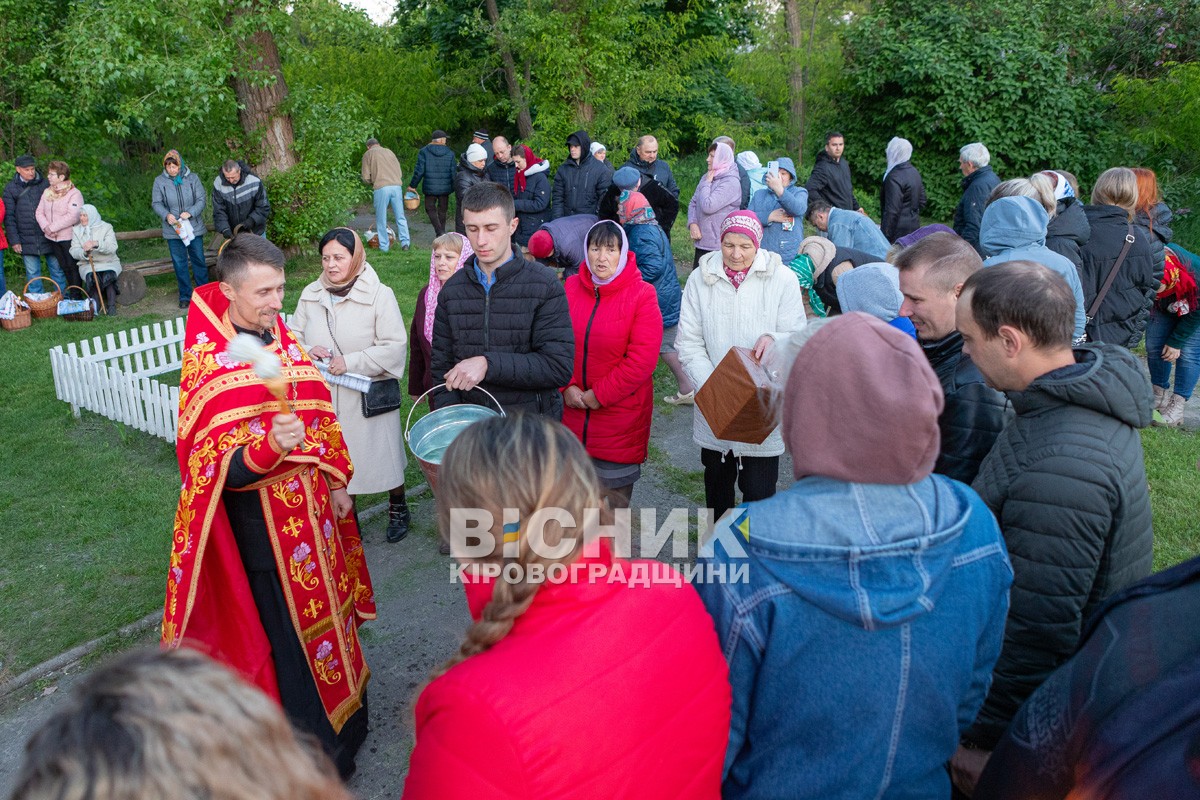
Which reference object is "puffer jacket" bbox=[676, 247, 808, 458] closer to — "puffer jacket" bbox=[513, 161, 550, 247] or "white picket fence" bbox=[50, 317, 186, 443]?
"white picket fence" bbox=[50, 317, 186, 443]

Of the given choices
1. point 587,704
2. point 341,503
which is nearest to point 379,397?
point 341,503

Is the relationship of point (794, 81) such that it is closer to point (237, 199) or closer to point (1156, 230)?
point (237, 199)

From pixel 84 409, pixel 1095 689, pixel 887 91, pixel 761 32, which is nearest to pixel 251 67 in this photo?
pixel 84 409

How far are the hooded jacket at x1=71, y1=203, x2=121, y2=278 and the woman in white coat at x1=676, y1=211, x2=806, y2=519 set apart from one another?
9048 mm

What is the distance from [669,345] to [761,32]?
1733 centimetres

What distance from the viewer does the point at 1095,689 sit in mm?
1460

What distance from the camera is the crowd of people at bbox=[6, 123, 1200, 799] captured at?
4.82 feet

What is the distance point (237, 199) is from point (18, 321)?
9.34 feet

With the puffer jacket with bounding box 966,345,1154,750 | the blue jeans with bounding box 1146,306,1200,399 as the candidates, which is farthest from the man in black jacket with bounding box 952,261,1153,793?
the blue jeans with bounding box 1146,306,1200,399

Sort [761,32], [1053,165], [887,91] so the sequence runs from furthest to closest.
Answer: [761,32] < [887,91] < [1053,165]

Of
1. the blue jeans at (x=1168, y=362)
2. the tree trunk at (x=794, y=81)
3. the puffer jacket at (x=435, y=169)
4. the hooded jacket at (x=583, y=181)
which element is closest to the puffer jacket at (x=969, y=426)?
the blue jeans at (x=1168, y=362)

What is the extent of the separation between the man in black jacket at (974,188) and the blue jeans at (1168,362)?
1690 millimetres

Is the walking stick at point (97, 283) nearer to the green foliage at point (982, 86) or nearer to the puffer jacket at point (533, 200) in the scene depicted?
the puffer jacket at point (533, 200)

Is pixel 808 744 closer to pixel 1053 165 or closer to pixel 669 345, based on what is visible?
pixel 669 345
